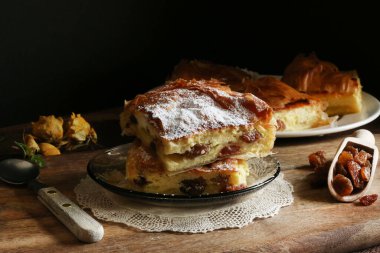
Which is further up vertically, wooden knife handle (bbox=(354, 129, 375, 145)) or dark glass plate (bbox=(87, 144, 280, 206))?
wooden knife handle (bbox=(354, 129, 375, 145))

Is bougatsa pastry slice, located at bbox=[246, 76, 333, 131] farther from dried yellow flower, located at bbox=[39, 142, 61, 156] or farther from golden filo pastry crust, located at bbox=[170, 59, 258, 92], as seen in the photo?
dried yellow flower, located at bbox=[39, 142, 61, 156]

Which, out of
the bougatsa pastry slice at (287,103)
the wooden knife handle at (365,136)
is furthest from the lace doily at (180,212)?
the bougatsa pastry slice at (287,103)

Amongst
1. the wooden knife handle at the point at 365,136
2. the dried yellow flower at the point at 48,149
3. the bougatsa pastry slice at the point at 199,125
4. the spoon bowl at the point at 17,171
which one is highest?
the bougatsa pastry slice at the point at 199,125

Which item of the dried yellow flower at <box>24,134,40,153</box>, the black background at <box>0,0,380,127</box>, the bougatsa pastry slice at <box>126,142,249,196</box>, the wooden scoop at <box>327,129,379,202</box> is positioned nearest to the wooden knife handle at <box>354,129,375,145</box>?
the wooden scoop at <box>327,129,379,202</box>

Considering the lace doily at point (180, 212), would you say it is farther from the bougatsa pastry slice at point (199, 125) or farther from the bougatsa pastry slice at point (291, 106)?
the bougatsa pastry slice at point (291, 106)

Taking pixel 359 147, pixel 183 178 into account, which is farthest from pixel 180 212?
pixel 359 147

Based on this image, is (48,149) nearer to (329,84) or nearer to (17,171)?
(17,171)
